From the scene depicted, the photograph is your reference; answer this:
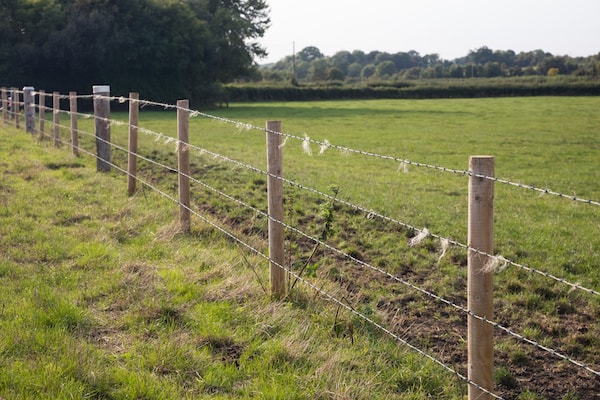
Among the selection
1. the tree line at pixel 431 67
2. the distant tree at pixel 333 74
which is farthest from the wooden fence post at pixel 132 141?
the distant tree at pixel 333 74

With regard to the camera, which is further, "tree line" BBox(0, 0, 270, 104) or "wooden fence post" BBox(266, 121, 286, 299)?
"tree line" BBox(0, 0, 270, 104)

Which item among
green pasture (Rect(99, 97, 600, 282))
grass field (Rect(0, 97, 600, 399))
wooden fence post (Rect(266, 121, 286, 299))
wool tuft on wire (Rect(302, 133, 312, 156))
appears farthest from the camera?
green pasture (Rect(99, 97, 600, 282))

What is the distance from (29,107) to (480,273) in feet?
58.2

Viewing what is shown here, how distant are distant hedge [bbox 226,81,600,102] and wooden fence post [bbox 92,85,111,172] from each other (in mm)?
54972

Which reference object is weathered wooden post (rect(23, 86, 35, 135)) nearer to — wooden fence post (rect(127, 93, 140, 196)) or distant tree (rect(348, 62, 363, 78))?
wooden fence post (rect(127, 93, 140, 196))

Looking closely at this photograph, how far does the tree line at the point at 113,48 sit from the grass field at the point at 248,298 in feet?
121

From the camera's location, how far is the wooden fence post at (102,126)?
12961mm

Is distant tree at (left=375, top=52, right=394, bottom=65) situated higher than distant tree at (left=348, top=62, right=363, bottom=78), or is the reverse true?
distant tree at (left=375, top=52, right=394, bottom=65)

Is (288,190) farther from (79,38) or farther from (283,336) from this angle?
(79,38)

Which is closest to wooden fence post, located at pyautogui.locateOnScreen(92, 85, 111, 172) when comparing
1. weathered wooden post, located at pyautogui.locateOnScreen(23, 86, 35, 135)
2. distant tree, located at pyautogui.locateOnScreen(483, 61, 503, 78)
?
weathered wooden post, located at pyautogui.locateOnScreen(23, 86, 35, 135)

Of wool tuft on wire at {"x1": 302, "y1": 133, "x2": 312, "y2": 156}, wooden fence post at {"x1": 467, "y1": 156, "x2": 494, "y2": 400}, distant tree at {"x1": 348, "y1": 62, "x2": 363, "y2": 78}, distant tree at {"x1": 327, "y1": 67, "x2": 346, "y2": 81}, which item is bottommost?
wooden fence post at {"x1": 467, "y1": 156, "x2": 494, "y2": 400}

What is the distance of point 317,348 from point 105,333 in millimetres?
1555

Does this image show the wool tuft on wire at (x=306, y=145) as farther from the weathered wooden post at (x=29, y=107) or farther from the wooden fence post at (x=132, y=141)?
the weathered wooden post at (x=29, y=107)

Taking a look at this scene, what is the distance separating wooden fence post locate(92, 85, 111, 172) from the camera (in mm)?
12961
